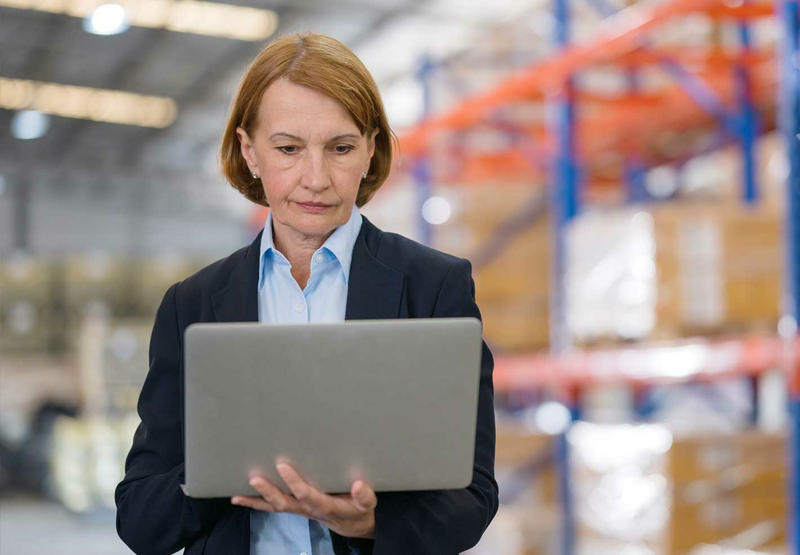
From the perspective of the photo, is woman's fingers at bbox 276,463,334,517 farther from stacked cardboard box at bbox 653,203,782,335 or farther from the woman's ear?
stacked cardboard box at bbox 653,203,782,335

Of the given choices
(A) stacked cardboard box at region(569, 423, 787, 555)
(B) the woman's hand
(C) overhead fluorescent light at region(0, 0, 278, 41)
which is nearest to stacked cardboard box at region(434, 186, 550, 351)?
(A) stacked cardboard box at region(569, 423, 787, 555)

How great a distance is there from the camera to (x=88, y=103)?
12.4 meters

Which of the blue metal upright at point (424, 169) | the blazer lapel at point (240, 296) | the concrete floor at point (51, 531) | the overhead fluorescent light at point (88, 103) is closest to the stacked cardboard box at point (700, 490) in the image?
the blue metal upright at point (424, 169)

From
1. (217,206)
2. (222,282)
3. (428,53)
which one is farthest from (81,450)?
(217,206)

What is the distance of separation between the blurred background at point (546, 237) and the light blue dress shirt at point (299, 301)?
0.68 m

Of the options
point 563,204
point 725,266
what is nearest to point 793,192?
point 725,266

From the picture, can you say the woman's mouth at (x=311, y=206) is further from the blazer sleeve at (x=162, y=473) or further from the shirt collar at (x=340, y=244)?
the blazer sleeve at (x=162, y=473)

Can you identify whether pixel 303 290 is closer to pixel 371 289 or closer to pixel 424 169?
pixel 371 289

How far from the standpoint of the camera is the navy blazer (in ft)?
4.78

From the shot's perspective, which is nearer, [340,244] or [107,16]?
[340,244]

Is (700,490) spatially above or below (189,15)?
below

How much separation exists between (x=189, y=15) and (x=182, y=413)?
8.84m

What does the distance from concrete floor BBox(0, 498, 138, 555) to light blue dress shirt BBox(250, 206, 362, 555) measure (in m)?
7.26

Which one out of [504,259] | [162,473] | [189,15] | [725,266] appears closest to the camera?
[162,473]
